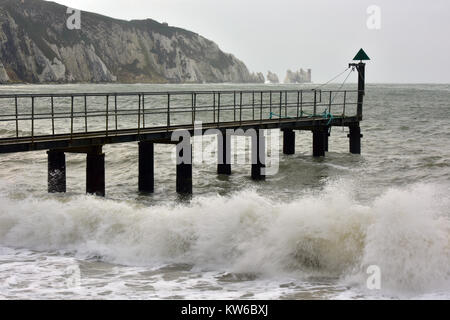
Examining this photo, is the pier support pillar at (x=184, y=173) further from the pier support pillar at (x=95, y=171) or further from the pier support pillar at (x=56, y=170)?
the pier support pillar at (x=56, y=170)

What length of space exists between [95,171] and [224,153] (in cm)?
677

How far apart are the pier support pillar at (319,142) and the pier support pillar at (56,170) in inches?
511

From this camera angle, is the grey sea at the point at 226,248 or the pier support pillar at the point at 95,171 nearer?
the grey sea at the point at 226,248

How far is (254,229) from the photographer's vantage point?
36.0 ft

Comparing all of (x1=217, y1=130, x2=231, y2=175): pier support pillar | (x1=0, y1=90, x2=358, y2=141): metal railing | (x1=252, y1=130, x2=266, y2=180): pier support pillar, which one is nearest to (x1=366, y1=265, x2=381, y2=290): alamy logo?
(x1=0, y1=90, x2=358, y2=141): metal railing

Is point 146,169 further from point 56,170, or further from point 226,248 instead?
point 226,248

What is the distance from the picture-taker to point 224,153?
22594 millimetres

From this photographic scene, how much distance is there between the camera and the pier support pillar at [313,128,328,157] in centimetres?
2716

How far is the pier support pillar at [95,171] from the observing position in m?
16.6

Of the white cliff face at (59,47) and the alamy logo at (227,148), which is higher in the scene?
the white cliff face at (59,47)

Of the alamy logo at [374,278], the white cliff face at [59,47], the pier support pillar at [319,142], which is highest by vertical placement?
the white cliff face at [59,47]

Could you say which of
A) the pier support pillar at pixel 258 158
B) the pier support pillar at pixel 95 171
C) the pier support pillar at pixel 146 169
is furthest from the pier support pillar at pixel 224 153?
the pier support pillar at pixel 95 171

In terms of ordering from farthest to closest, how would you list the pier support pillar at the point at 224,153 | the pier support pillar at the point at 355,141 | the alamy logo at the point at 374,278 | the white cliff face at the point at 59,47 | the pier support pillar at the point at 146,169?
the white cliff face at the point at 59,47 < the pier support pillar at the point at 355,141 < the pier support pillar at the point at 224,153 < the pier support pillar at the point at 146,169 < the alamy logo at the point at 374,278
